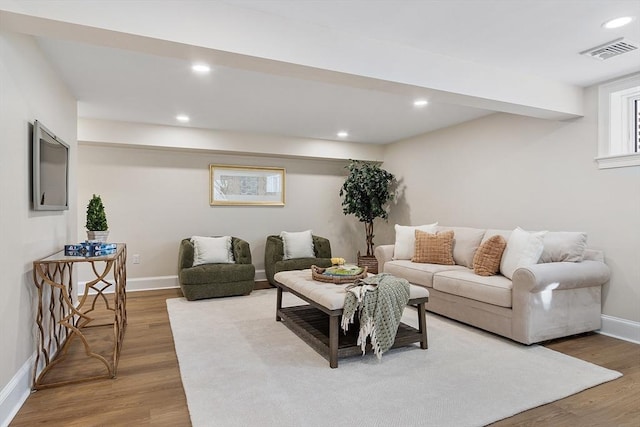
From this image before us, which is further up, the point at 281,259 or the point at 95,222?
the point at 95,222

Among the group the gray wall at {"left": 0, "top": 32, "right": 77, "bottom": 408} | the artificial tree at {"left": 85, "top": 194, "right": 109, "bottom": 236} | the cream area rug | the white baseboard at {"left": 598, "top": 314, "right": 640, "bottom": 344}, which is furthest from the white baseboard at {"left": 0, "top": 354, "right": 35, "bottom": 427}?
the white baseboard at {"left": 598, "top": 314, "right": 640, "bottom": 344}

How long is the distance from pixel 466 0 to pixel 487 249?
2277mm

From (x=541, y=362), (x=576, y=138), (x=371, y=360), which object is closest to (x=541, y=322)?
(x=541, y=362)

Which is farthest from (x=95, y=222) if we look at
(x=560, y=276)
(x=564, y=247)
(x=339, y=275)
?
(x=564, y=247)

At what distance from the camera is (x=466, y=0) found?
211cm

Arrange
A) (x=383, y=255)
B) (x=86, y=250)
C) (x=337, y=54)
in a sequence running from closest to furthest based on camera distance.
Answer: (x=337, y=54), (x=86, y=250), (x=383, y=255)

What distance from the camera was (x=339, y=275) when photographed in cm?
324

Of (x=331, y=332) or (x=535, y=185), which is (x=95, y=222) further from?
(x=535, y=185)

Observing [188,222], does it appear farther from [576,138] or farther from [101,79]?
[576,138]

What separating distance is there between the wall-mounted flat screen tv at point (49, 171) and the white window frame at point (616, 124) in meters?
4.51

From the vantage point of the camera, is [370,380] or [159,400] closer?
[159,400]

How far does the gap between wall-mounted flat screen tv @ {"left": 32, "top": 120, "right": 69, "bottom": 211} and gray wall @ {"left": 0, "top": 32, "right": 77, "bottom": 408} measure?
0.05 m

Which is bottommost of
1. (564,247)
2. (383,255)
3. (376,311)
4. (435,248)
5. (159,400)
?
(159,400)

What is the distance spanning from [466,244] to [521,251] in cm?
92
